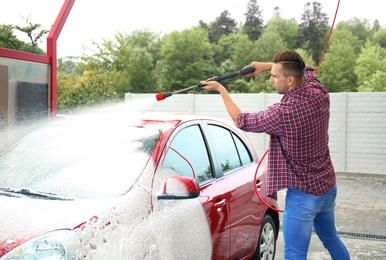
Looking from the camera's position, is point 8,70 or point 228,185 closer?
point 228,185

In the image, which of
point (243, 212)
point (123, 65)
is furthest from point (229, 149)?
point (123, 65)

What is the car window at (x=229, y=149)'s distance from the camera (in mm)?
4770

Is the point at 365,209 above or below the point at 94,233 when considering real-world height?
below

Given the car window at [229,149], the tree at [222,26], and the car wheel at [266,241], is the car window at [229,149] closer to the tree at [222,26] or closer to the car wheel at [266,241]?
the car wheel at [266,241]

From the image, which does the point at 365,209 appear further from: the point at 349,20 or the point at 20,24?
the point at 349,20

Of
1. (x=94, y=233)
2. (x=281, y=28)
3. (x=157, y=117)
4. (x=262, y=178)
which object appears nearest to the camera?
(x=94, y=233)

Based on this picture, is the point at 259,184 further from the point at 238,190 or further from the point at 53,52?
the point at 53,52

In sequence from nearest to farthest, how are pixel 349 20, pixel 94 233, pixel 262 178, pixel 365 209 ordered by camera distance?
1. pixel 94 233
2. pixel 262 178
3. pixel 365 209
4. pixel 349 20

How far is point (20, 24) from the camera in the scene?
5.97 m

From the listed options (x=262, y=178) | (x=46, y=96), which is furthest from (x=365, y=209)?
(x=46, y=96)

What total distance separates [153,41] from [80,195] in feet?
273

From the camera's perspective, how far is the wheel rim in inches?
209

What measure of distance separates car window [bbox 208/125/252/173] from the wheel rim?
0.68 meters

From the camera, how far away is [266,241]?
5406 mm
